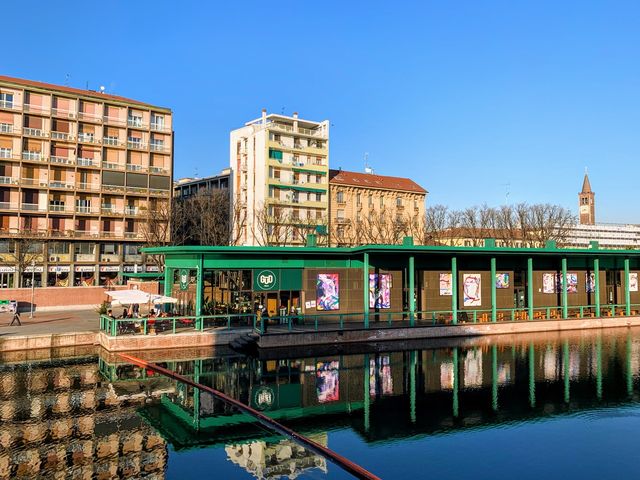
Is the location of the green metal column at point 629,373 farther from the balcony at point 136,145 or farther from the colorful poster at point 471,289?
the balcony at point 136,145

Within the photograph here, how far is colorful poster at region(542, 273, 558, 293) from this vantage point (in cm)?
3947

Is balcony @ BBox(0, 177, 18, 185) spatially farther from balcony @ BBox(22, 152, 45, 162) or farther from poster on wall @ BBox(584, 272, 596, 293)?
poster on wall @ BBox(584, 272, 596, 293)

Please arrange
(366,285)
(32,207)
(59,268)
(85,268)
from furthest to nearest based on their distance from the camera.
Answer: (85,268) < (59,268) < (32,207) < (366,285)

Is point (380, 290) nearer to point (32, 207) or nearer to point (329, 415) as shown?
point (329, 415)

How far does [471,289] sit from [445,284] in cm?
222

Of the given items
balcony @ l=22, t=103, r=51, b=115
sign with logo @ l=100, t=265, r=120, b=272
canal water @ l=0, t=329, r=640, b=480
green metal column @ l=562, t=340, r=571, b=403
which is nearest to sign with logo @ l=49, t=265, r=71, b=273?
sign with logo @ l=100, t=265, r=120, b=272

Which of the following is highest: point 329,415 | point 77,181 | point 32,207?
point 77,181

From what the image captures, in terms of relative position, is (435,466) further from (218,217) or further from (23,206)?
(23,206)

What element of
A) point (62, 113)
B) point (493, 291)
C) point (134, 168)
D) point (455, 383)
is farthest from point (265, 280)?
point (62, 113)

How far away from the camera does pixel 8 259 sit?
59.0m

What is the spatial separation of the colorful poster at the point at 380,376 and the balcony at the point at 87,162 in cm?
5099

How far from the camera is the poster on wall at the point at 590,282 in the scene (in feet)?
134

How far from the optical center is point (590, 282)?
41188 millimetres

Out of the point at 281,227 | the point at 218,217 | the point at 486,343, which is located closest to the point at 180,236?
the point at 218,217
